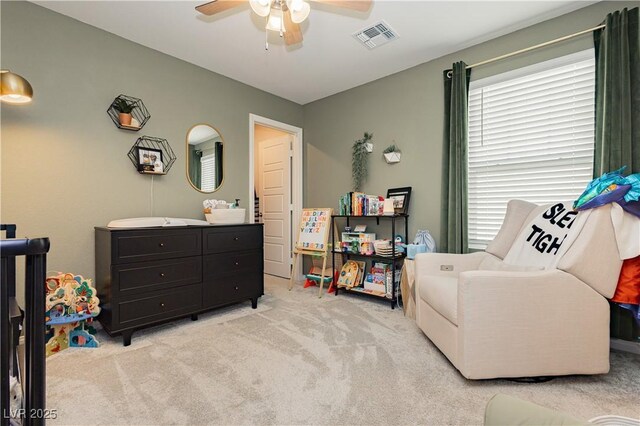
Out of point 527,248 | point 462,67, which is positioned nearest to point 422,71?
point 462,67

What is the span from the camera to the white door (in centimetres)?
465

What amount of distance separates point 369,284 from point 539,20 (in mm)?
2902

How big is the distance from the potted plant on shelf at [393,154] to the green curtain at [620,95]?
5.67 ft

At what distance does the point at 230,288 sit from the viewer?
3.02 metres

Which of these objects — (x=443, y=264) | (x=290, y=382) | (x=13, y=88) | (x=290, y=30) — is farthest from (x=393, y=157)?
(x=13, y=88)

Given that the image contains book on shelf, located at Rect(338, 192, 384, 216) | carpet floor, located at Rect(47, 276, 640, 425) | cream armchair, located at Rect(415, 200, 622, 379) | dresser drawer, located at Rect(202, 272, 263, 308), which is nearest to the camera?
carpet floor, located at Rect(47, 276, 640, 425)

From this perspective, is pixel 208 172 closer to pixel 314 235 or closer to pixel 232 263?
pixel 232 263

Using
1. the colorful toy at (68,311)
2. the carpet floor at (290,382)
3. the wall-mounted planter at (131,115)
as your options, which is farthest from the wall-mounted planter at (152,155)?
the carpet floor at (290,382)

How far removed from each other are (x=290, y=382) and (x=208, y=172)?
2.45m

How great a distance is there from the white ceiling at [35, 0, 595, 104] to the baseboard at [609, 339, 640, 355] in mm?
2555

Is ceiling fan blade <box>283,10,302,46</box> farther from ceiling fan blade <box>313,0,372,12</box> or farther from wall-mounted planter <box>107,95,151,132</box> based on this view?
wall-mounted planter <box>107,95,151,132</box>

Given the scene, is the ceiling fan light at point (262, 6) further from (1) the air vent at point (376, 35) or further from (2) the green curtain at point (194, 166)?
(2) the green curtain at point (194, 166)

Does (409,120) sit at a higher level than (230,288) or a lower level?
higher

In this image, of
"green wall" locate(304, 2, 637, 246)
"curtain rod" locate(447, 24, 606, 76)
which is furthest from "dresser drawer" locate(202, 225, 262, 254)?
"curtain rod" locate(447, 24, 606, 76)
